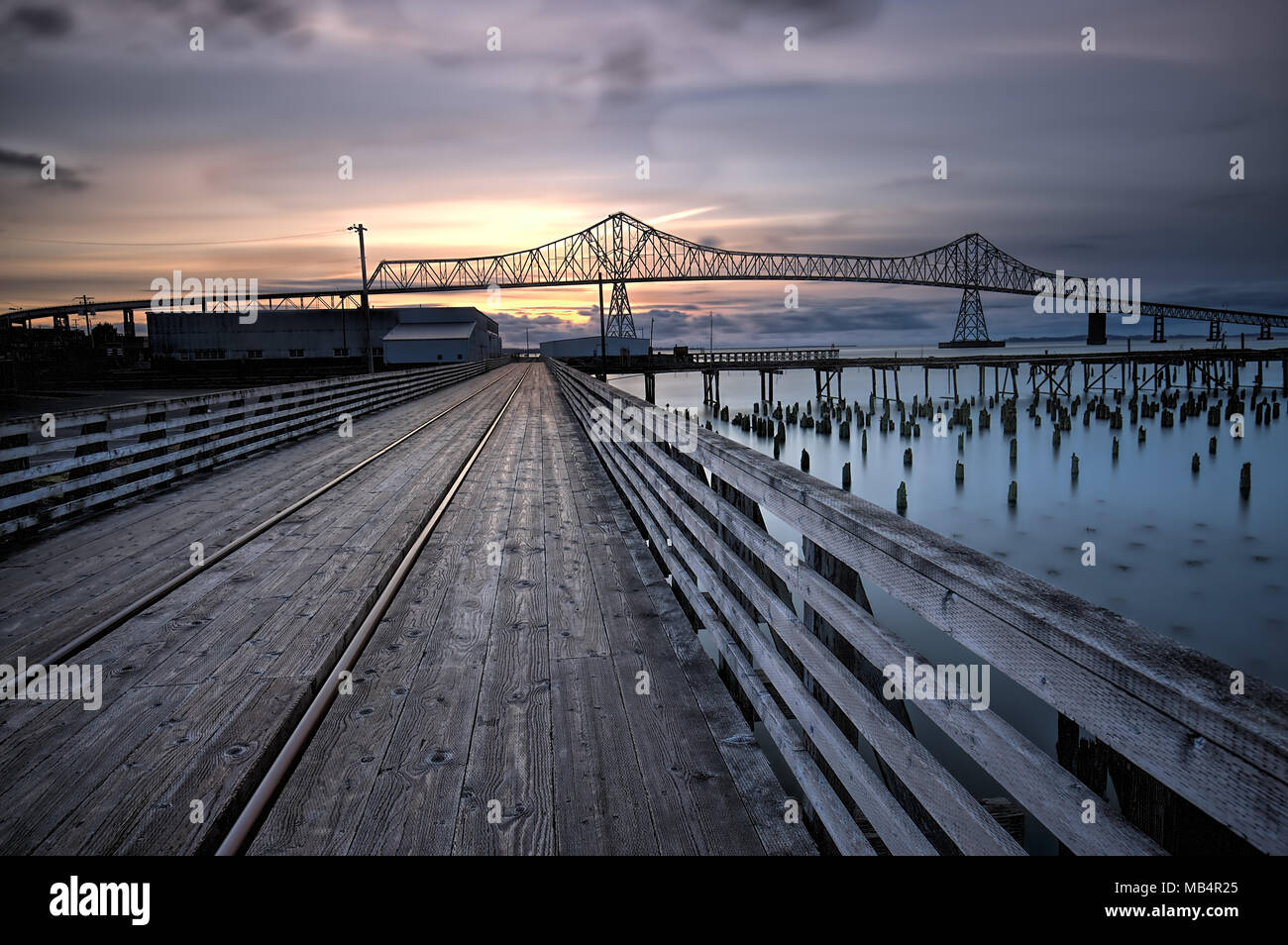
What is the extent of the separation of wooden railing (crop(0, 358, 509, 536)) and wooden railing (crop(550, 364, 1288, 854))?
7338 millimetres

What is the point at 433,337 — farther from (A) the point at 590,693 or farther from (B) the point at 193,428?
(A) the point at 590,693

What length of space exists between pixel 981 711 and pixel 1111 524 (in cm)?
2778

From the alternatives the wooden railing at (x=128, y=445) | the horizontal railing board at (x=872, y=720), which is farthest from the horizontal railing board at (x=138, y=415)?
the horizontal railing board at (x=872, y=720)

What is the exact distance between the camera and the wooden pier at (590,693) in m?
1.42

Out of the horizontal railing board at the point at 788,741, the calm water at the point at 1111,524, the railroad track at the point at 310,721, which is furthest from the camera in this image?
the calm water at the point at 1111,524

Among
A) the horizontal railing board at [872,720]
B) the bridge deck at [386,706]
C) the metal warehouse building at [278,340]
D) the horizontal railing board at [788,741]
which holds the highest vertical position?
the metal warehouse building at [278,340]

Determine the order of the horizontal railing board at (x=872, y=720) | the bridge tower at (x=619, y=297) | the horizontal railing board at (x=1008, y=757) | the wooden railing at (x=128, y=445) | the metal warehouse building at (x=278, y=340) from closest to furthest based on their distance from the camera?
the horizontal railing board at (x=1008, y=757) → the horizontal railing board at (x=872, y=720) → the wooden railing at (x=128, y=445) → the metal warehouse building at (x=278, y=340) → the bridge tower at (x=619, y=297)

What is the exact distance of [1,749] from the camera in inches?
133

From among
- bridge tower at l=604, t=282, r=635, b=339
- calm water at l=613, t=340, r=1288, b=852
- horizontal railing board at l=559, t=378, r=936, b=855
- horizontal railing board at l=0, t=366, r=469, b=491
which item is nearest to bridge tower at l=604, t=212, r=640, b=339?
bridge tower at l=604, t=282, r=635, b=339

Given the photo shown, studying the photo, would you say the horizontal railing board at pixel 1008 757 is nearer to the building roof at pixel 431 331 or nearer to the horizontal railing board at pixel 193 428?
the horizontal railing board at pixel 193 428

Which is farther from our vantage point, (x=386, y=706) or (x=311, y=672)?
(x=311, y=672)

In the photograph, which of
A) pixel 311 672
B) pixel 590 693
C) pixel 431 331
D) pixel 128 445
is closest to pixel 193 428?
pixel 128 445

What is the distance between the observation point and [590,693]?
387cm

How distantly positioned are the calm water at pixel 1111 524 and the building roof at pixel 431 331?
36.8 meters
